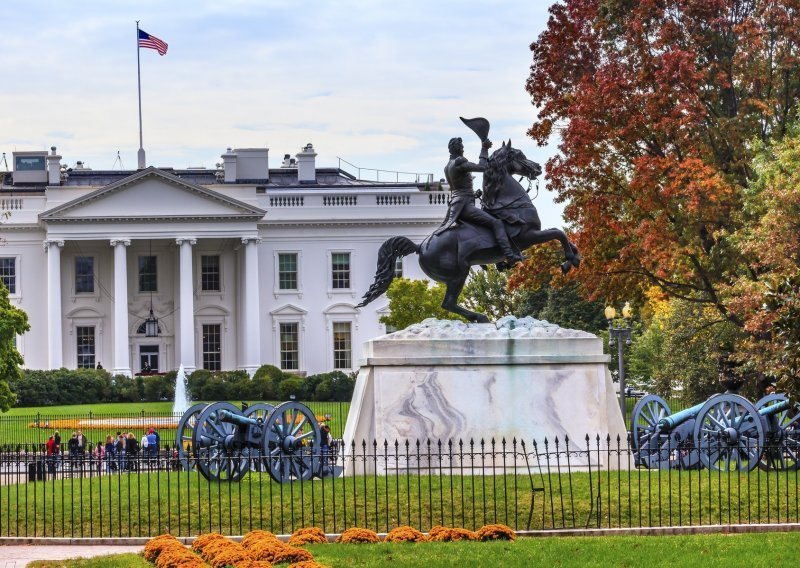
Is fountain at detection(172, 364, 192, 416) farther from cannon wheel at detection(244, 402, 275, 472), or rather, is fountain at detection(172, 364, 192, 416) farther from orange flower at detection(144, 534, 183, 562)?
orange flower at detection(144, 534, 183, 562)

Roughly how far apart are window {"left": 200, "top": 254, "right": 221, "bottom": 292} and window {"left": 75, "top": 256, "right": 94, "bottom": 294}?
492cm

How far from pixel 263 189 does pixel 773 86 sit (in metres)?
43.1

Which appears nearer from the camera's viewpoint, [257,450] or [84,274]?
[257,450]

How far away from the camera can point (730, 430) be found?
832 inches

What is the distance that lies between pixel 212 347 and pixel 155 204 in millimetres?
7401

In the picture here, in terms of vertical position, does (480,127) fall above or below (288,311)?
above

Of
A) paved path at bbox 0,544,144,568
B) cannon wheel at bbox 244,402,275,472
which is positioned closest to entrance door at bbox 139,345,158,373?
cannon wheel at bbox 244,402,275,472

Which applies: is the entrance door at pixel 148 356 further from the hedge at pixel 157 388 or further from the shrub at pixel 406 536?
the shrub at pixel 406 536

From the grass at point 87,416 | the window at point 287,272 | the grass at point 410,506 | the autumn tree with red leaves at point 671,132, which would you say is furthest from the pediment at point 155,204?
the grass at point 410,506

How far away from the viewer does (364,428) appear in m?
21.3

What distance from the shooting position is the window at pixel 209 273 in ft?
239

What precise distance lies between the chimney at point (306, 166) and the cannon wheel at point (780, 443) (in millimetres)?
56477

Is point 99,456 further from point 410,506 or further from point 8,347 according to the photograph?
point 8,347

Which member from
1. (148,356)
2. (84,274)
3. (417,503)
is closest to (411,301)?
(148,356)
